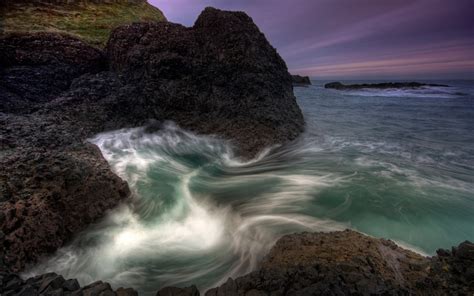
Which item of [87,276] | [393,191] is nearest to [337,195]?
[393,191]

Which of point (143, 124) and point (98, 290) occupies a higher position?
point (143, 124)

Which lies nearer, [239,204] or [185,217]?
[185,217]

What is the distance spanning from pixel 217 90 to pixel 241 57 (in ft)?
4.21

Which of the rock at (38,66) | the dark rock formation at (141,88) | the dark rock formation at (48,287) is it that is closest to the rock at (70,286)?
the dark rock formation at (48,287)

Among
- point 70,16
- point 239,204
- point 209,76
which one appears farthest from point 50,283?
point 70,16

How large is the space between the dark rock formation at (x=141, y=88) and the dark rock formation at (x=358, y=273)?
9.89 ft

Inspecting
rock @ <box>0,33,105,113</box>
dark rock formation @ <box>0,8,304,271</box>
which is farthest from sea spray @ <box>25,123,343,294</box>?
rock @ <box>0,33,105,113</box>

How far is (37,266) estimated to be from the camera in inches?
130

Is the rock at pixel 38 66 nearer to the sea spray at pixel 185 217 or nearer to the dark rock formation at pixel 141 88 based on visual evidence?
the dark rock formation at pixel 141 88

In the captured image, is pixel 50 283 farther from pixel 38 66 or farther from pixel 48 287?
pixel 38 66

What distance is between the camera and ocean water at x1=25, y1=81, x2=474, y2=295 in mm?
3770

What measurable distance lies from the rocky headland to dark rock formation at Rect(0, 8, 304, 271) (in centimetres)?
3

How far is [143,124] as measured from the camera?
24.7 ft

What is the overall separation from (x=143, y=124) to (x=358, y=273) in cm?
648
